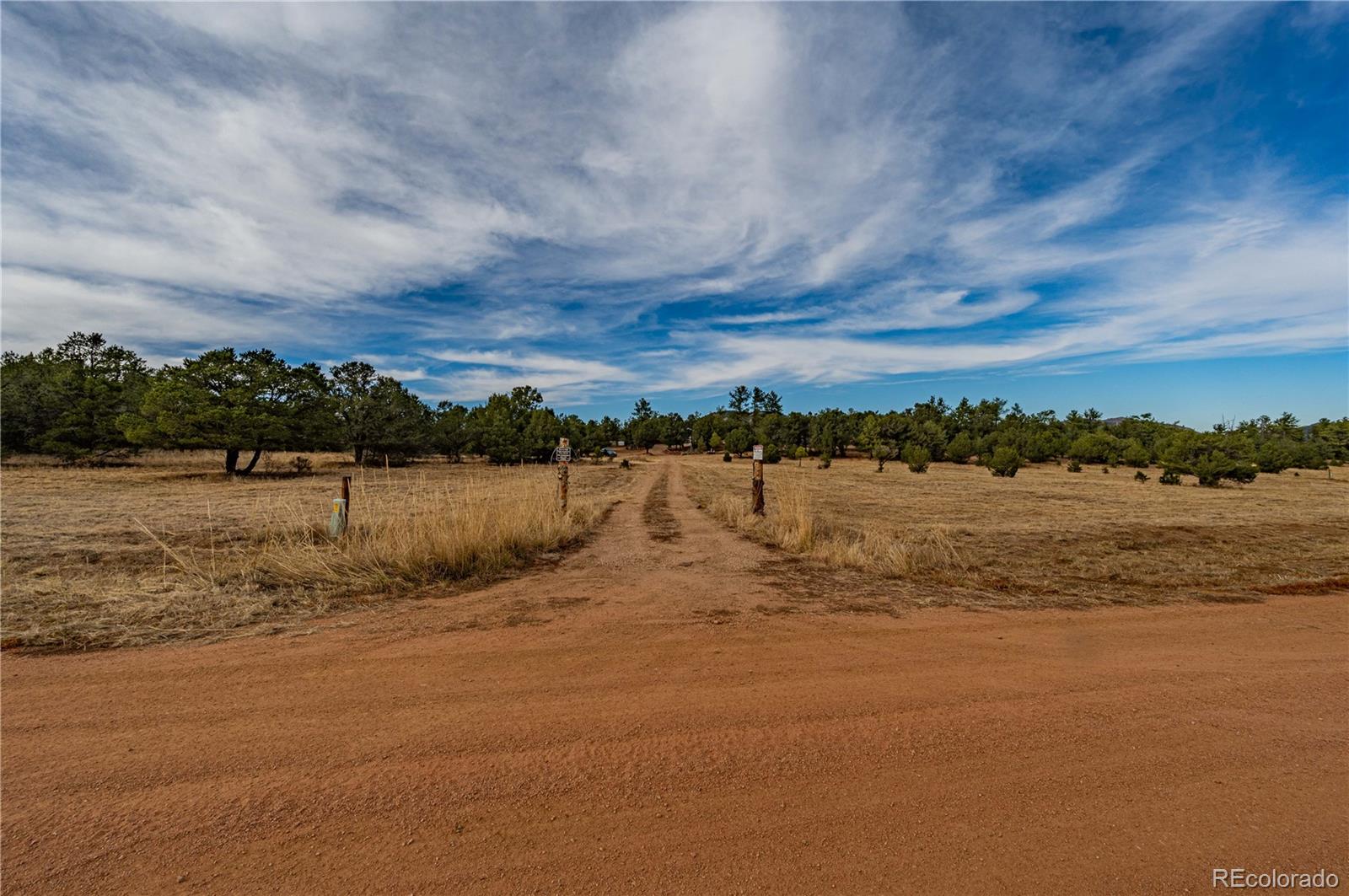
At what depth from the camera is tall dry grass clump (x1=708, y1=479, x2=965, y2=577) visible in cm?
878

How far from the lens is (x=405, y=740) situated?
3316 millimetres

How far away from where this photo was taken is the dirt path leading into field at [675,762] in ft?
7.84

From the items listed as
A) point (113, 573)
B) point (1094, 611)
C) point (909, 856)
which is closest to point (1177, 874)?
point (909, 856)

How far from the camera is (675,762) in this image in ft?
10.3

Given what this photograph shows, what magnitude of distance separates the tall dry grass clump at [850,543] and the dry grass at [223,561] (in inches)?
167

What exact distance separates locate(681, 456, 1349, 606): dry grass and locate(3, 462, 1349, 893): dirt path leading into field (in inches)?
89.9

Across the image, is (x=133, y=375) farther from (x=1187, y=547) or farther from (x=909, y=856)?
(x=1187, y=547)

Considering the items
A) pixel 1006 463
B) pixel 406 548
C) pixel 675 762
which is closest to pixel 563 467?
pixel 406 548

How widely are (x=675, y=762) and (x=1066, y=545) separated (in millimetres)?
12372

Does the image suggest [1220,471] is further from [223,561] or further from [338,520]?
[223,561]

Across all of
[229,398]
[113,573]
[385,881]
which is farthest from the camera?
[229,398]

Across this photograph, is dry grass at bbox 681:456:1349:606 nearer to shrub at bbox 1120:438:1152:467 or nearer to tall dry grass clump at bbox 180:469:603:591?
tall dry grass clump at bbox 180:469:603:591

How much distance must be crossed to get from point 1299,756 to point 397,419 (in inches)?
1752

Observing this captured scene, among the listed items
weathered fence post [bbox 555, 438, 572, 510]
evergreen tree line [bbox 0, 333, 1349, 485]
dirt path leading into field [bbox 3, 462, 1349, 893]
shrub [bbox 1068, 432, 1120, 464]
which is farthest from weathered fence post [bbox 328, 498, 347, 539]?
shrub [bbox 1068, 432, 1120, 464]
